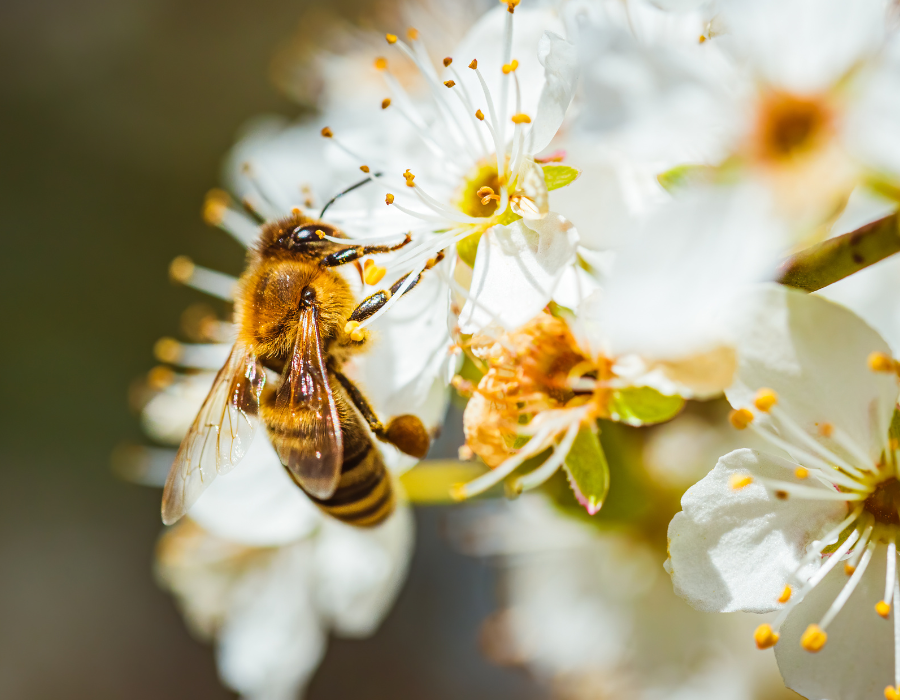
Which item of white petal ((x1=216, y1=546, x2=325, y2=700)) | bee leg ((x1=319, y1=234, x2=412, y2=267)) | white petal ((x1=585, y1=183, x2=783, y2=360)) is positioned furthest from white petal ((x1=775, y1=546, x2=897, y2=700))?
white petal ((x1=216, y1=546, x2=325, y2=700))

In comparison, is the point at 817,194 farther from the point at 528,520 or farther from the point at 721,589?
the point at 528,520

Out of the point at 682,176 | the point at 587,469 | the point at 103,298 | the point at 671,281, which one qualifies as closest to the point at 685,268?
the point at 671,281

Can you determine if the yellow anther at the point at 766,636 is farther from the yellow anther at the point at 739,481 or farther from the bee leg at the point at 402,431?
the bee leg at the point at 402,431

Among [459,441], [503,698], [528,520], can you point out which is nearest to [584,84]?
[528,520]

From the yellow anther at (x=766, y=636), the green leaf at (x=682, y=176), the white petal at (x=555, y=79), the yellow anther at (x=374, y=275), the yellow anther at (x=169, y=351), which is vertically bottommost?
the yellow anther at (x=766, y=636)

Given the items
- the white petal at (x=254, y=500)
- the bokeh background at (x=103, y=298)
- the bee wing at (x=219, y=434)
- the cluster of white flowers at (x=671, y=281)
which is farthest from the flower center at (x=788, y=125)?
the bokeh background at (x=103, y=298)

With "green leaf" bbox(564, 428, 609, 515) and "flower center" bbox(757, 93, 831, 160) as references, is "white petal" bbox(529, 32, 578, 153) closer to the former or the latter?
"flower center" bbox(757, 93, 831, 160)

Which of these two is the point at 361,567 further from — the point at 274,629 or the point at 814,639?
the point at 814,639
